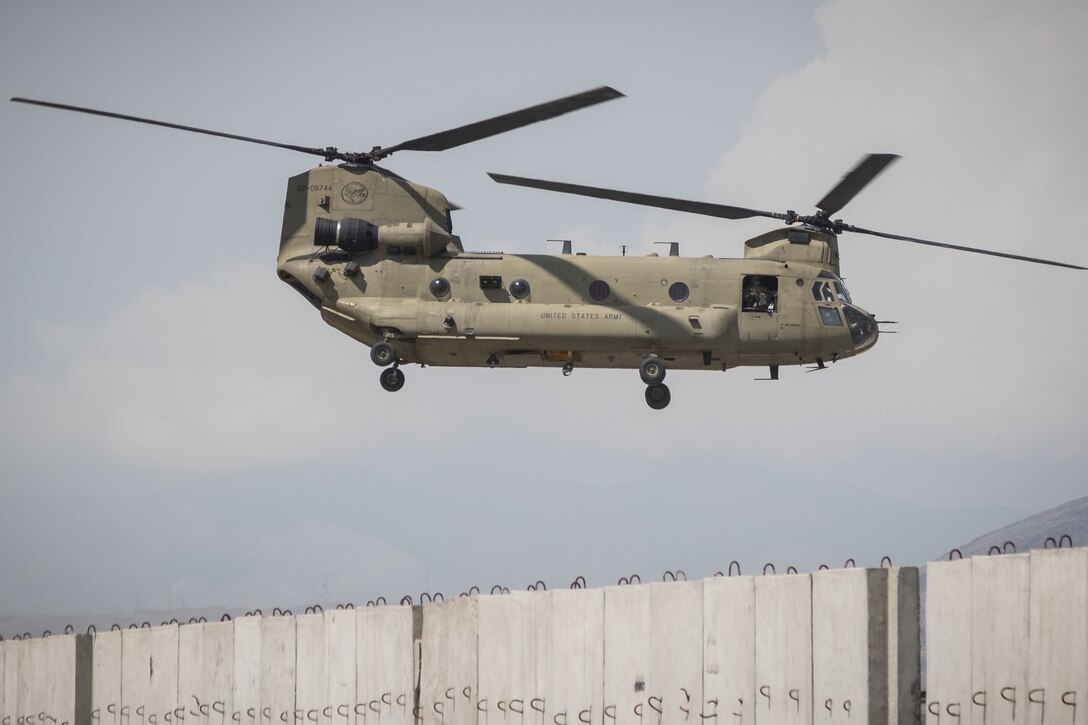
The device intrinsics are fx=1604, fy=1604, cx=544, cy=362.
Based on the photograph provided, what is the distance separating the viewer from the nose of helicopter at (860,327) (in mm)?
36406

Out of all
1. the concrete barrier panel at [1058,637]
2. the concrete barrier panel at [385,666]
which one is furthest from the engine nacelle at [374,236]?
the concrete barrier panel at [1058,637]

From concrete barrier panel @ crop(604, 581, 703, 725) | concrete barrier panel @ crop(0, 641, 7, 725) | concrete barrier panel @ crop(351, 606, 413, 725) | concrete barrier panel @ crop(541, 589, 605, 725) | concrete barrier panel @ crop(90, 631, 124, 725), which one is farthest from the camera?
concrete barrier panel @ crop(0, 641, 7, 725)

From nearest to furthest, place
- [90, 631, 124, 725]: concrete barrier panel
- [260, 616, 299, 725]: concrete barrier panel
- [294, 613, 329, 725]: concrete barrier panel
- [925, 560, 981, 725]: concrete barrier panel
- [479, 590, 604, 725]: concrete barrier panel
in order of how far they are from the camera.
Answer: [925, 560, 981, 725]: concrete barrier panel, [479, 590, 604, 725]: concrete barrier panel, [294, 613, 329, 725]: concrete barrier panel, [260, 616, 299, 725]: concrete barrier panel, [90, 631, 124, 725]: concrete barrier panel

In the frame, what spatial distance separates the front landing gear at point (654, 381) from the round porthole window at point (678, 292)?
141 centimetres

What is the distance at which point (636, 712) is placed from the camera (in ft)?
110

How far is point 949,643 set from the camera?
29.5 metres

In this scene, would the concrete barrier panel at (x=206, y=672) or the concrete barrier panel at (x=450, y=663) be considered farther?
the concrete barrier panel at (x=206, y=672)

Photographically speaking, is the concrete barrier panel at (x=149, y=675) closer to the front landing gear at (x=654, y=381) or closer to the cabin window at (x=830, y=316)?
the front landing gear at (x=654, y=381)

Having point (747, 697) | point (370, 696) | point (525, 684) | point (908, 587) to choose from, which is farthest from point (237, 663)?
point (908, 587)

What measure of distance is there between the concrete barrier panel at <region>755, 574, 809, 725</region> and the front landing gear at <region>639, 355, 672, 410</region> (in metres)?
6.26

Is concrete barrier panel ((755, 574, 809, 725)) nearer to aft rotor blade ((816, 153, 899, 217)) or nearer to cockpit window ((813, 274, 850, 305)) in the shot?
cockpit window ((813, 274, 850, 305))

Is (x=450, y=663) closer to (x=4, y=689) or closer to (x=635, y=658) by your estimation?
(x=635, y=658)

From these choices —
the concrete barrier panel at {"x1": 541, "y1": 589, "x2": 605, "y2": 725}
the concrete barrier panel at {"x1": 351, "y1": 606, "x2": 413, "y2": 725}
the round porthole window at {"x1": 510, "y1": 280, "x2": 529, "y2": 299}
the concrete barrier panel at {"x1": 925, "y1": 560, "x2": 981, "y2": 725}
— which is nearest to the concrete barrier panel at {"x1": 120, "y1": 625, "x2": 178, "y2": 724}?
the concrete barrier panel at {"x1": 351, "y1": 606, "x2": 413, "y2": 725}

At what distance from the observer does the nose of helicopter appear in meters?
36.4
